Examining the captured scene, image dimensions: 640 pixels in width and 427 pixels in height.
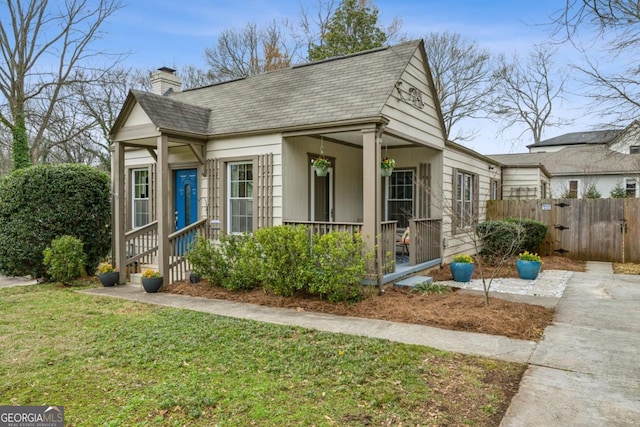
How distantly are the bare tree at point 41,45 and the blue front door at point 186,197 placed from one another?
829 centimetres

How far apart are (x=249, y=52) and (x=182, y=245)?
19.6 meters

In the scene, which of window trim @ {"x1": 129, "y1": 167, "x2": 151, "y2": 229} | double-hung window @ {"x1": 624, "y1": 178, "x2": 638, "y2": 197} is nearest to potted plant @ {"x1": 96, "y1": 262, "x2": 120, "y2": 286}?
window trim @ {"x1": 129, "y1": 167, "x2": 151, "y2": 229}

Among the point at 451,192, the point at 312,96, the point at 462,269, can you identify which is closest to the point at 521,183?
the point at 451,192

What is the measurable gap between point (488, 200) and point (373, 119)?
26.7 feet

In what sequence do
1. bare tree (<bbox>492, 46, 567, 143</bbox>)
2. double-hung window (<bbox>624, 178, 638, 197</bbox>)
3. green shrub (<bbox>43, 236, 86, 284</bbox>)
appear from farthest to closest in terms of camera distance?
double-hung window (<bbox>624, 178, 638, 197</bbox>) < bare tree (<bbox>492, 46, 567, 143</bbox>) < green shrub (<bbox>43, 236, 86, 284</bbox>)

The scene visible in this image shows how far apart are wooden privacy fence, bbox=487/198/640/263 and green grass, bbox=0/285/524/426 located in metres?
9.25

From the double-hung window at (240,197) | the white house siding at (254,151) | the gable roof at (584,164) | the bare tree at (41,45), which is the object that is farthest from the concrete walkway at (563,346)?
the gable roof at (584,164)

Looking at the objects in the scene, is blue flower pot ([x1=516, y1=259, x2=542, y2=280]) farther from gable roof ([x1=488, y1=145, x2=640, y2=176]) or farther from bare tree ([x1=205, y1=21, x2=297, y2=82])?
bare tree ([x1=205, y1=21, x2=297, y2=82])

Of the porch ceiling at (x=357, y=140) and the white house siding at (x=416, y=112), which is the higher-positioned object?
the white house siding at (x=416, y=112)

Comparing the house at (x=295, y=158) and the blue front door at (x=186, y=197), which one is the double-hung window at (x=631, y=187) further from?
the blue front door at (x=186, y=197)

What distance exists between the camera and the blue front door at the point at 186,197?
9.61 meters

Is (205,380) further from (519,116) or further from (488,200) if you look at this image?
(519,116)

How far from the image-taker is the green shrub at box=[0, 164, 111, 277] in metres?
8.74

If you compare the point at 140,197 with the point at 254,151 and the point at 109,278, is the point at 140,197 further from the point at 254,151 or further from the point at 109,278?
the point at 254,151
